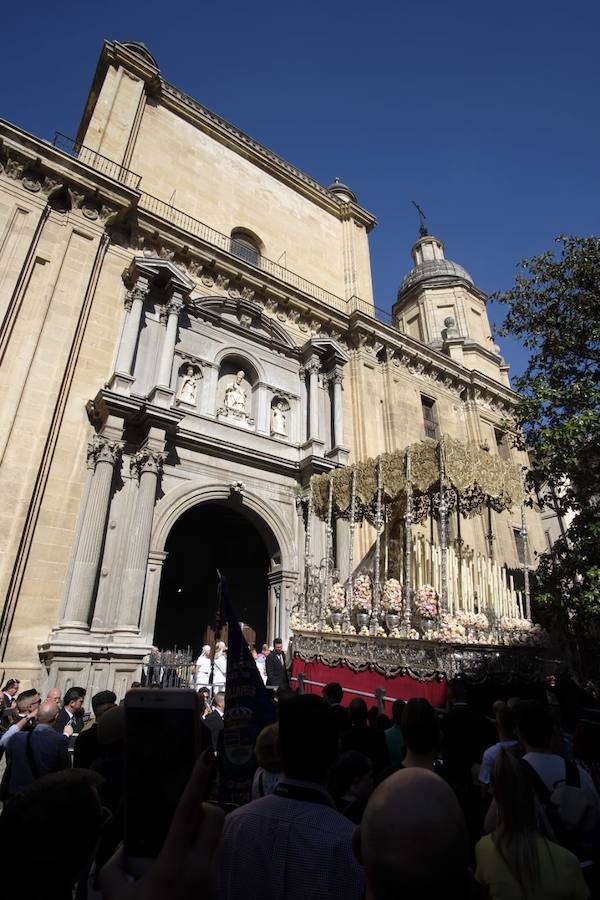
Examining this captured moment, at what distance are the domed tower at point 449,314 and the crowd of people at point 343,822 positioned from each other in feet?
82.0

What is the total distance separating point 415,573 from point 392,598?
3.60 metres

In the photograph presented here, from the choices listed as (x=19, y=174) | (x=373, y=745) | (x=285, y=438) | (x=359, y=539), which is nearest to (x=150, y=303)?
(x=19, y=174)

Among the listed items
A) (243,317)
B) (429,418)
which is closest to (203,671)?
(243,317)

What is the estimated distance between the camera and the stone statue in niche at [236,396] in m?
15.5

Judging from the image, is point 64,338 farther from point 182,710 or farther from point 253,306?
point 182,710

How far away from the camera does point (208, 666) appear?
33.2 ft

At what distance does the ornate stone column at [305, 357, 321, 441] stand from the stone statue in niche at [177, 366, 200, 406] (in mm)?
3950

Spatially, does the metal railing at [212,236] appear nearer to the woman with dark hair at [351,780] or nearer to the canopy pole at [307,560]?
the canopy pole at [307,560]

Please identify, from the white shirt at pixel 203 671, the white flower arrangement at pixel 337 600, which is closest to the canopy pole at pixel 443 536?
the white flower arrangement at pixel 337 600

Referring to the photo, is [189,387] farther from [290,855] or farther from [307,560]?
[290,855]

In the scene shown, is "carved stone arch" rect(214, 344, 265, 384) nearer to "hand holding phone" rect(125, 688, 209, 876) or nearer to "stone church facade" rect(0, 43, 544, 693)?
"stone church facade" rect(0, 43, 544, 693)

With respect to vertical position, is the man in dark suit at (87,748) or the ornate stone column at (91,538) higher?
the ornate stone column at (91,538)

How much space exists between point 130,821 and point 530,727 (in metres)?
2.52

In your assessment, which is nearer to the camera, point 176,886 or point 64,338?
point 176,886
